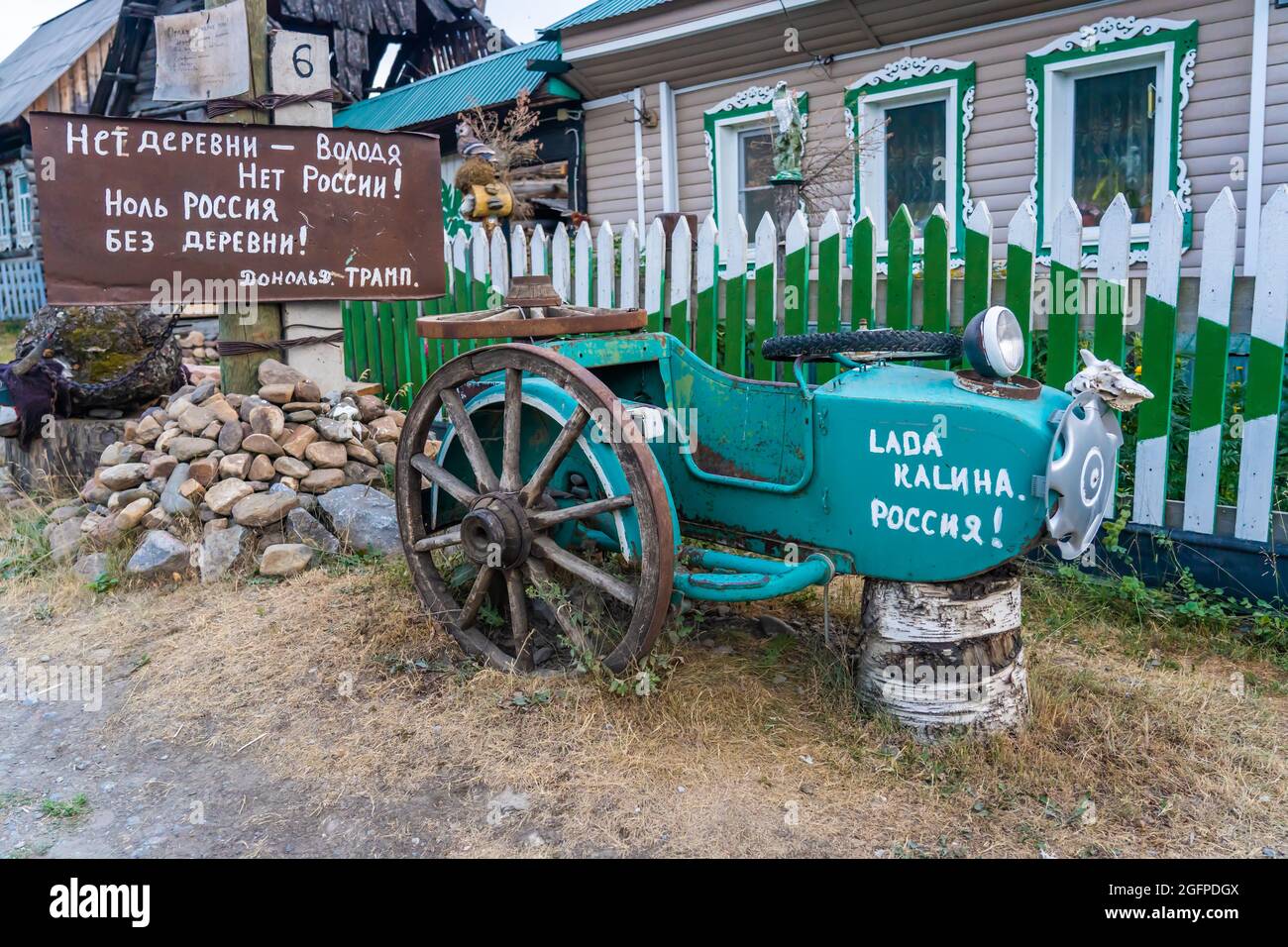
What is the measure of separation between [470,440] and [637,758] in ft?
4.06

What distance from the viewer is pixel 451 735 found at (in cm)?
323

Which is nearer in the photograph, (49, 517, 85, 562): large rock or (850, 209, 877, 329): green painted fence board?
(850, 209, 877, 329): green painted fence board

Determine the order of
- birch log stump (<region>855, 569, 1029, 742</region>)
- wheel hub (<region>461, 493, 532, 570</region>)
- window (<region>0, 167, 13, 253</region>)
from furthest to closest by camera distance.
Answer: window (<region>0, 167, 13, 253</region>), wheel hub (<region>461, 493, 532, 570</region>), birch log stump (<region>855, 569, 1029, 742</region>)

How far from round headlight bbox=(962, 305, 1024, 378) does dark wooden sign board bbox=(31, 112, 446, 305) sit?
348 cm

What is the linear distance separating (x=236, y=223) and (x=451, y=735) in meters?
3.10

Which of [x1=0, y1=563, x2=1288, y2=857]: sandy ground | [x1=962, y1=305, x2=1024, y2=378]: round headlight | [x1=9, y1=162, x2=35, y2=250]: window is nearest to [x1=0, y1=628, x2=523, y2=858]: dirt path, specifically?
[x1=0, y1=563, x2=1288, y2=857]: sandy ground

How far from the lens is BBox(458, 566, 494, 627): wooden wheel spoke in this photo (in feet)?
11.4

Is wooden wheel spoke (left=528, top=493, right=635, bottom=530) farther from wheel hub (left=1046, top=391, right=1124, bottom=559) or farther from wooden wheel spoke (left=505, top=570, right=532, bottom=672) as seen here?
wheel hub (left=1046, top=391, right=1124, bottom=559)

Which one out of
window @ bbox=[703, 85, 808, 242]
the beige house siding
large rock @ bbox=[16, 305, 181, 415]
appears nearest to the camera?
large rock @ bbox=[16, 305, 181, 415]

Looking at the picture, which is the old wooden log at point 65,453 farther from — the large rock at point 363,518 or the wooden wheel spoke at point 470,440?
the wooden wheel spoke at point 470,440

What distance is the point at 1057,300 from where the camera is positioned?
4.22m

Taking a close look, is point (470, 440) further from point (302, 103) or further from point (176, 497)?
point (302, 103)

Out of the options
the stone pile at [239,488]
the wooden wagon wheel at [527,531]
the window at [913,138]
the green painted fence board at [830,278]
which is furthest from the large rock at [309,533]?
the window at [913,138]

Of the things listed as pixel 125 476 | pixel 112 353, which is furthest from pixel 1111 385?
pixel 112 353
